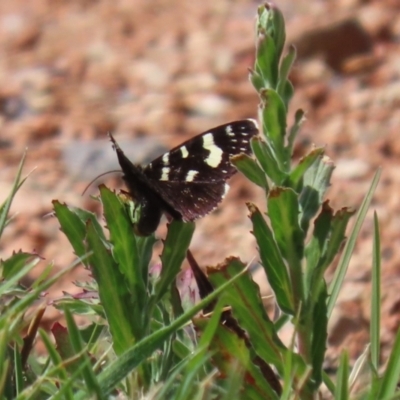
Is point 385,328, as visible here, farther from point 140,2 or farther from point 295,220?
point 140,2

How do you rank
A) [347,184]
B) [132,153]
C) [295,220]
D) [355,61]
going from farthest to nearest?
1. [355,61]
2. [132,153]
3. [347,184]
4. [295,220]

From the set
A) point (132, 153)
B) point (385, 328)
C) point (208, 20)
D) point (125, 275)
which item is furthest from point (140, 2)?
point (125, 275)

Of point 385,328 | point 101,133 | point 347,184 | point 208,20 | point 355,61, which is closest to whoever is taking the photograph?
point 385,328

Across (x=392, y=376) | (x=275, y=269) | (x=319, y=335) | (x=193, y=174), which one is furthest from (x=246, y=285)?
(x=193, y=174)

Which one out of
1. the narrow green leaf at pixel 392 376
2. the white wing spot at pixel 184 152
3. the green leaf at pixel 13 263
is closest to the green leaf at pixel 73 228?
the green leaf at pixel 13 263

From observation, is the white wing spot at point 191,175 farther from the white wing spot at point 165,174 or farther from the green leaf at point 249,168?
the green leaf at point 249,168

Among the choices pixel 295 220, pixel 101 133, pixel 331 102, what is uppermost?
pixel 101 133

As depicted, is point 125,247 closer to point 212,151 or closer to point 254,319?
point 254,319
